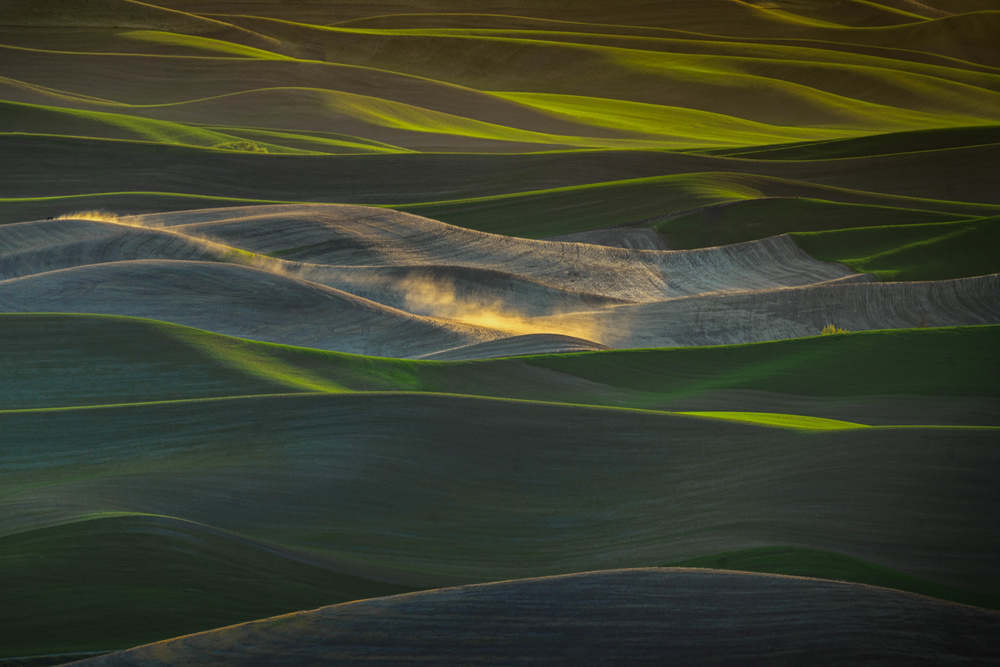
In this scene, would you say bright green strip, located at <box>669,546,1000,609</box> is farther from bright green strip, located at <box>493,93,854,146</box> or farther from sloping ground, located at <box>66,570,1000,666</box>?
bright green strip, located at <box>493,93,854,146</box>

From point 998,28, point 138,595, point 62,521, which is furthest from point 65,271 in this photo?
point 998,28

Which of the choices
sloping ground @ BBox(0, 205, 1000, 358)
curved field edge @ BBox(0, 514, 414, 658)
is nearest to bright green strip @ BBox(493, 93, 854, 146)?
sloping ground @ BBox(0, 205, 1000, 358)

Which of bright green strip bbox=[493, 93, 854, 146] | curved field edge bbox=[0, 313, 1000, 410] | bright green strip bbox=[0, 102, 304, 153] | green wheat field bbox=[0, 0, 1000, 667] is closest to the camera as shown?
green wheat field bbox=[0, 0, 1000, 667]

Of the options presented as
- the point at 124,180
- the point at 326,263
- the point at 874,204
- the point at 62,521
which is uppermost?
the point at 124,180

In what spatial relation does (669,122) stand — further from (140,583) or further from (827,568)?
(140,583)

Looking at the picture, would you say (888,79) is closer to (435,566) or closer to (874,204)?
(874,204)

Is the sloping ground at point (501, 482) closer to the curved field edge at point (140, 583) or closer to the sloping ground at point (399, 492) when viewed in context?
the sloping ground at point (399, 492)
